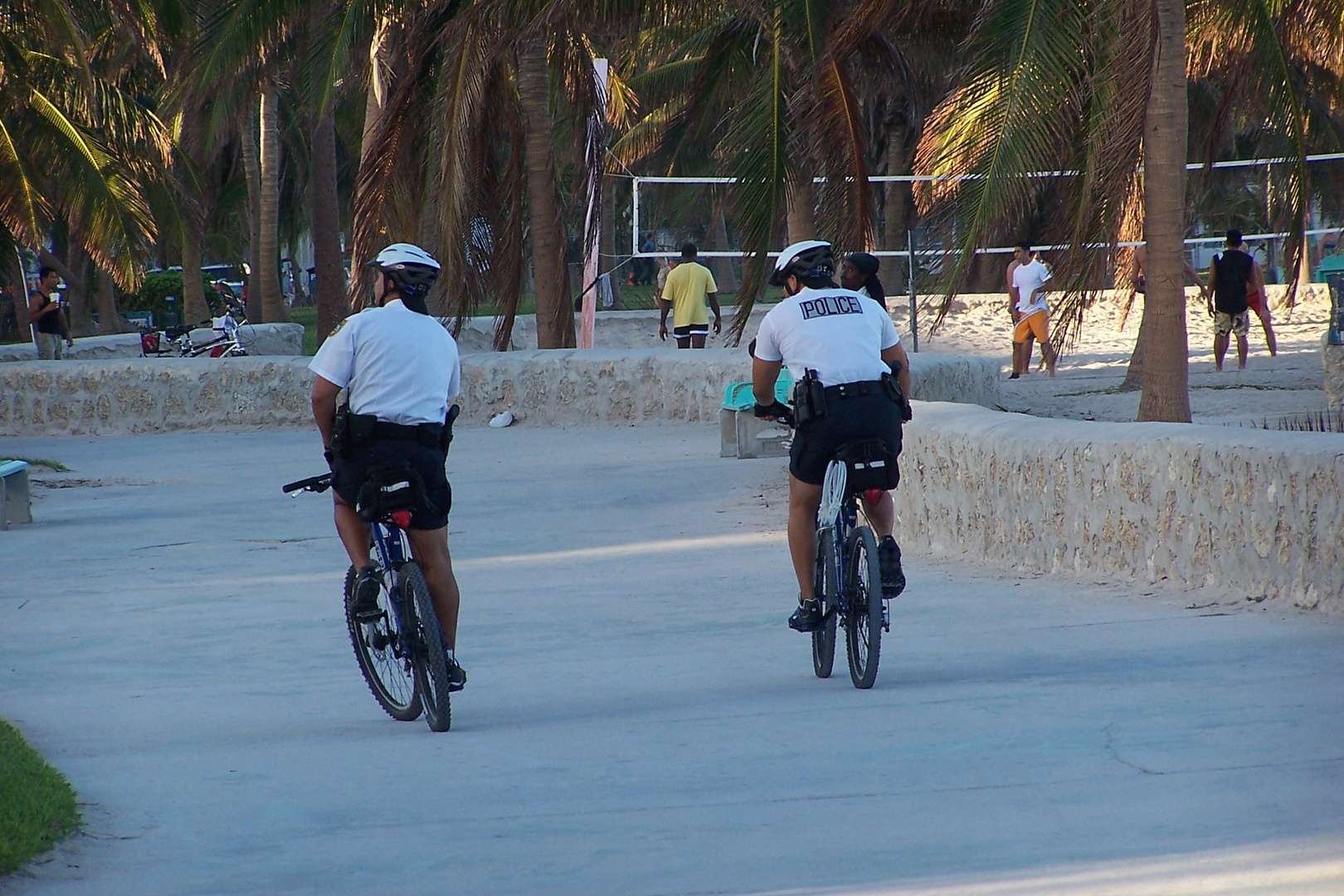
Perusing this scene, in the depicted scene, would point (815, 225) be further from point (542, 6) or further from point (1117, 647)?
point (1117, 647)

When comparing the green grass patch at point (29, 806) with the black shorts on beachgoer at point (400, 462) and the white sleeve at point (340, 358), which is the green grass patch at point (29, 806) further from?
the white sleeve at point (340, 358)

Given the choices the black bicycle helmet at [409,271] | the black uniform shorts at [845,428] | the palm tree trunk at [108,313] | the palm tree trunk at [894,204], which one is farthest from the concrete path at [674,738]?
the palm tree trunk at [108,313]

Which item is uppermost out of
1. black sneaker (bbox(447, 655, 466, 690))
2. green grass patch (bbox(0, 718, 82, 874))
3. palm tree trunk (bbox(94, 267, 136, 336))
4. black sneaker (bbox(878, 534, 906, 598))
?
palm tree trunk (bbox(94, 267, 136, 336))

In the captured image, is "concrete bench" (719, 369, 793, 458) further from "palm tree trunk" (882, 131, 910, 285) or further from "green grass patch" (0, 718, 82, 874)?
"palm tree trunk" (882, 131, 910, 285)

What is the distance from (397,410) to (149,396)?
13.8 meters

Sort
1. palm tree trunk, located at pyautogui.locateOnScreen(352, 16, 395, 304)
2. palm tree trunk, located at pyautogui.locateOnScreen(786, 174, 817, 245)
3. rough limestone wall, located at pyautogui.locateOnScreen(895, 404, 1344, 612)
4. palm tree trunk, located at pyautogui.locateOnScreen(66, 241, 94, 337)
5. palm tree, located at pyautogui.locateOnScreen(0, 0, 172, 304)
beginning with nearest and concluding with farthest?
rough limestone wall, located at pyautogui.locateOnScreen(895, 404, 1344, 612) → palm tree trunk, located at pyautogui.locateOnScreen(786, 174, 817, 245) → palm tree trunk, located at pyautogui.locateOnScreen(352, 16, 395, 304) → palm tree, located at pyautogui.locateOnScreen(0, 0, 172, 304) → palm tree trunk, located at pyautogui.locateOnScreen(66, 241, 94, 337)

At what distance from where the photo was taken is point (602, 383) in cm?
1714

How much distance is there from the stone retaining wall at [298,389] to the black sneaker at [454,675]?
9854mm

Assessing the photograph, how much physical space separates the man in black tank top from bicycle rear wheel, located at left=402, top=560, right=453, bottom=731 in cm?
1434

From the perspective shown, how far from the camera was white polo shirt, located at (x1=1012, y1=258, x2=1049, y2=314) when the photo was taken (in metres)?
19.5

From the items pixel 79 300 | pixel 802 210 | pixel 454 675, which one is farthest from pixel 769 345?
pixel 79 300

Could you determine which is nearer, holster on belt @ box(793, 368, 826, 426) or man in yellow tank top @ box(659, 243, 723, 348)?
holster on belt @ box(793, 368, 826, 426)

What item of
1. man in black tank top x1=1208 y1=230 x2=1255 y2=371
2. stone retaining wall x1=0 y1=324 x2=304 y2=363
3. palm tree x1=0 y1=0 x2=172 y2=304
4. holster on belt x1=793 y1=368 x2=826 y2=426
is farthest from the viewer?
stone retaining wall x1=0 y1=324 x2=304 y2=363

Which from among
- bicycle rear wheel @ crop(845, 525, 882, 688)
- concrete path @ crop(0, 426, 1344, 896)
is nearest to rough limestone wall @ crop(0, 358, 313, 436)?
concrete path @ crop(0, 426, 1344, 896)
